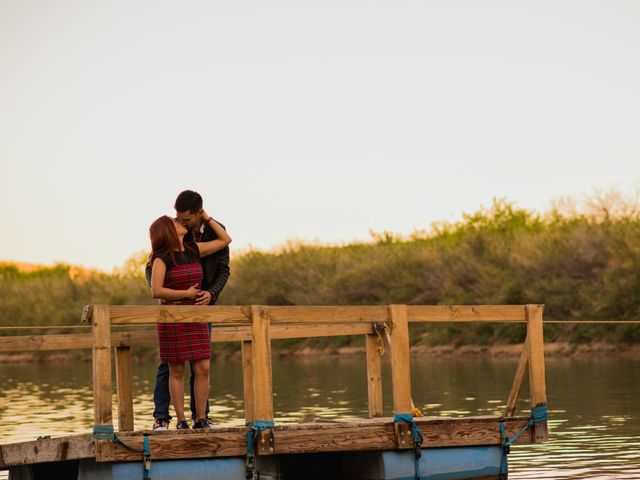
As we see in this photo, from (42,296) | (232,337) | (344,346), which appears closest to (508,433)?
(232,337)

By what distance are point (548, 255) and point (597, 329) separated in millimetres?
5290

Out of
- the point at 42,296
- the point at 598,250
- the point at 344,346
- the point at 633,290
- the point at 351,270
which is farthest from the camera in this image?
the point at 42,296

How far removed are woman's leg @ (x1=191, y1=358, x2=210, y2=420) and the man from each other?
0.08 meters

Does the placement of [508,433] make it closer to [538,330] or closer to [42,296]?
[538,330]

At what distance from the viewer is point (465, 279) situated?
55.5 metres

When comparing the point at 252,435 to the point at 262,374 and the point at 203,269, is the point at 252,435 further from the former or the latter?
the point at 203,269

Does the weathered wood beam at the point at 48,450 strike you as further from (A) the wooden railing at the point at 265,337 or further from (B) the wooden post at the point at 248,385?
(B) the wooden post at the point at 248,385

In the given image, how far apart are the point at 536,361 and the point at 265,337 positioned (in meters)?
2.78

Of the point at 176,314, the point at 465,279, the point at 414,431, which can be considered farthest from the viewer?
the point at 465,279

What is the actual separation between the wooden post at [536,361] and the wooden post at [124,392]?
3632 mm

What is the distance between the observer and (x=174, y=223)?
11.0m

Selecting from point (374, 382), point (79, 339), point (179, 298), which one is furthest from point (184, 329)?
point (374, 382)

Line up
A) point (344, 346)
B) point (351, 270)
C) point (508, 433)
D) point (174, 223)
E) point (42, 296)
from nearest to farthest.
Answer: point (174, 223) → point (508, 433) → point (344, 346) → point (351, 270) → point (42, 296)

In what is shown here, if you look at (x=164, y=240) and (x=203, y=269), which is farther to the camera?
(x=203, y=269)
